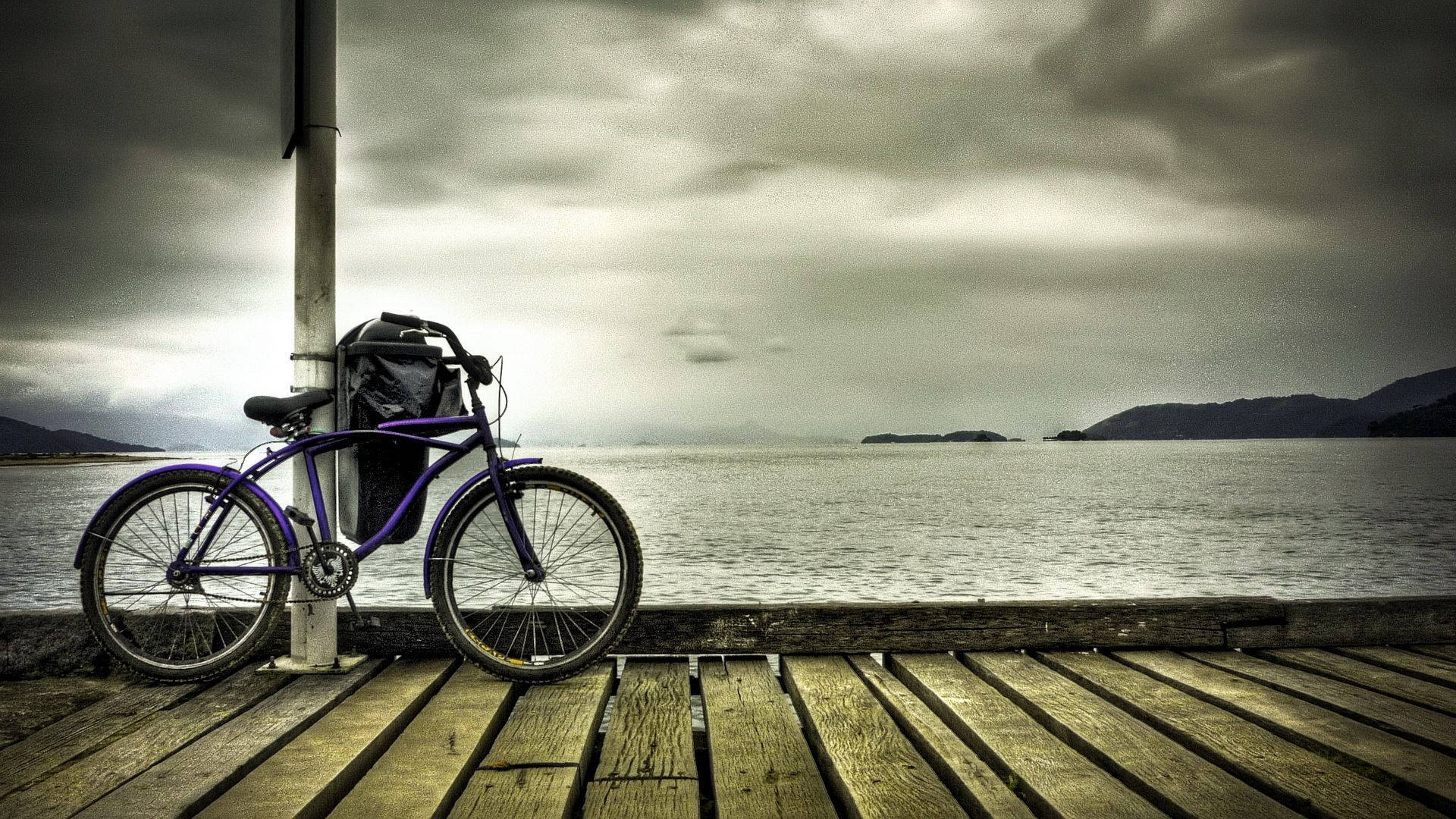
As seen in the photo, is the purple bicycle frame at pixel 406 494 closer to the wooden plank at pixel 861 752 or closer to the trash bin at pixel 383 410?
the trash bin at pixel 383 410

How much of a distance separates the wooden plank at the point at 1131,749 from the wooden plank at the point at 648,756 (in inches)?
46.6

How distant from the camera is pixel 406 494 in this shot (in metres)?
3.99

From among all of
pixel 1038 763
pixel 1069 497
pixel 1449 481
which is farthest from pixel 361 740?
pixel 1449 481

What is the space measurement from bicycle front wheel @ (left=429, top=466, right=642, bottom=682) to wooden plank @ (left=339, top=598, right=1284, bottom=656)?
0.23m

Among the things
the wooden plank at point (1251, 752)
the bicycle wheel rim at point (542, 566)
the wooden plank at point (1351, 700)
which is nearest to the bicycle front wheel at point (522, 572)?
the bicycle wheel rim at point (542, 566)

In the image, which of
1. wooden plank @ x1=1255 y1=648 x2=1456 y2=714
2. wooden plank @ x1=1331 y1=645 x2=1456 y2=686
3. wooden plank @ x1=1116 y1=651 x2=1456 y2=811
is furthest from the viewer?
wooden plank @ x1=1331 y1=645 x2=1456 y2=686

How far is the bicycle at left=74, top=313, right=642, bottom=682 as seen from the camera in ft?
12.2

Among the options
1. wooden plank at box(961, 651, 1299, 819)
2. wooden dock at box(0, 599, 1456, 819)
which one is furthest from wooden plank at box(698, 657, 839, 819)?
wooden plank at box(961, 651, 1299, 819)

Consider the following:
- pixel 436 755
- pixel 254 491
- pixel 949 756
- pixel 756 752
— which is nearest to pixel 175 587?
pixel 254 491

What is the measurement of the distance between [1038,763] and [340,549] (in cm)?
273

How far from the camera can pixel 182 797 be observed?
7.95 ft

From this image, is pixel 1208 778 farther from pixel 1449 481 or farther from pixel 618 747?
pixel 1449 481

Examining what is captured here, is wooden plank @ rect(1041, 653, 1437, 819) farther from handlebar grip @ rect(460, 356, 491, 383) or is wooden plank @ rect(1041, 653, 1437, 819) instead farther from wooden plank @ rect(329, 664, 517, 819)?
handlebar grip @ rect(460, 356, 491, 383)

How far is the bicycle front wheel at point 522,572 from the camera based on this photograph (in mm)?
3695
